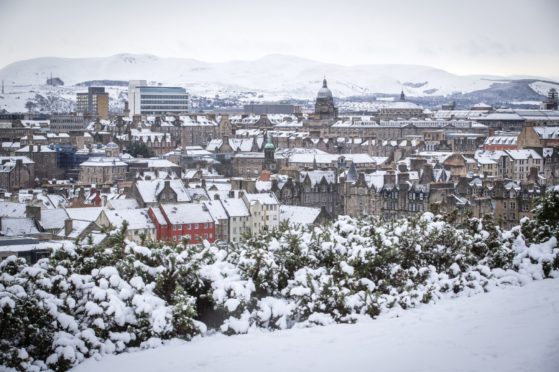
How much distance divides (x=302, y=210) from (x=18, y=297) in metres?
38.6

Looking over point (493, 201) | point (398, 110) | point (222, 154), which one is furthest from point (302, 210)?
point (398, 110)

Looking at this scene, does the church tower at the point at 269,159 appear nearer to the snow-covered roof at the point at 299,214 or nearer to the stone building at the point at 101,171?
the stone building at the point at 101,171

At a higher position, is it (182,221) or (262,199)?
(262,199)

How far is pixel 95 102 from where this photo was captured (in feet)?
599

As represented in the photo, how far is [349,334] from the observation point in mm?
15867

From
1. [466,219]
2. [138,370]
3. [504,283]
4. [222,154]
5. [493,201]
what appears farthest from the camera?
[222,154]

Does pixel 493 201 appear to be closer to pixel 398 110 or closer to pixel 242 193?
pixel 242 193

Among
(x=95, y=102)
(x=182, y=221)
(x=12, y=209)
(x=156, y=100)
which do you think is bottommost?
(x=182, y=221)

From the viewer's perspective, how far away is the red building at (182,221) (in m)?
45.1

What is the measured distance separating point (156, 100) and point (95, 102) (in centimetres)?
2033

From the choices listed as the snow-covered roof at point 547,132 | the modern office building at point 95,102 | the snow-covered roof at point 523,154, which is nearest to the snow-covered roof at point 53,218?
the snow-covered roof at point 523,154

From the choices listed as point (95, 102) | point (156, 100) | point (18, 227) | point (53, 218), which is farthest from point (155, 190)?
point (95, 102)

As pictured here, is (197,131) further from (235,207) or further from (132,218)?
(132,218)

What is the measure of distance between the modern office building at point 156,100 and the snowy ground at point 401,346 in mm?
148105
